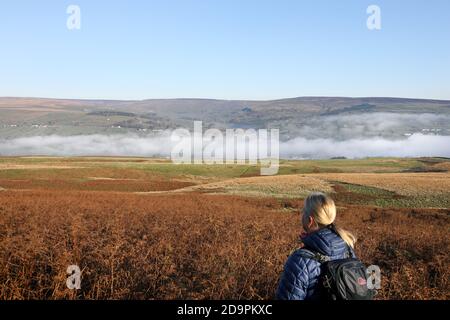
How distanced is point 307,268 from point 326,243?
312mm

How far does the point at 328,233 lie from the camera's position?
4.46 meters

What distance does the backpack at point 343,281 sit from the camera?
166 inches

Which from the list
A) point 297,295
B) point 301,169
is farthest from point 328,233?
point 301,169

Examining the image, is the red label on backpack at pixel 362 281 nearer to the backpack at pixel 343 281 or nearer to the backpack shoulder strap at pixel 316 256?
the backpack at pixel 343 281

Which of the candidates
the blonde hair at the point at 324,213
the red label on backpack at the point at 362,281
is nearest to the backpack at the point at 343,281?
the red label on backpack at the point at 362,281

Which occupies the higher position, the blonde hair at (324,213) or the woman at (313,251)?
the blonde hair at (324,213)

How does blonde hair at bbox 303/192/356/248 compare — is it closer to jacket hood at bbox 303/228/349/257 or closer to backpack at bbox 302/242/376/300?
→ jacket hood at bbox 303/228/349/257

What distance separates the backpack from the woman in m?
0.07

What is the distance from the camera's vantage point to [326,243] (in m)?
4.38

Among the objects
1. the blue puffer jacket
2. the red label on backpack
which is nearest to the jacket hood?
the blue puffer jacket

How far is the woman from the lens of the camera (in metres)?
4.29
